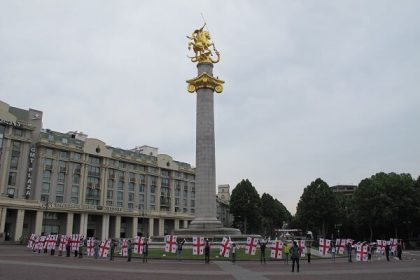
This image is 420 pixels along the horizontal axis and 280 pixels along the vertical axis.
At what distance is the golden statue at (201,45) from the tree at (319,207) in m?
53.6

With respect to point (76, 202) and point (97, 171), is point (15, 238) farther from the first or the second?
point (97, 171)

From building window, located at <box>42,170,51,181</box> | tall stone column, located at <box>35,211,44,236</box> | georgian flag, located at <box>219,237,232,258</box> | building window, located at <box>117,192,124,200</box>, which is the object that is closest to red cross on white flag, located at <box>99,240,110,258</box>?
georgian flag, located at <box>219,237,232,258</box>

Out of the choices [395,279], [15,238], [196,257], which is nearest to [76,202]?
[15,238]

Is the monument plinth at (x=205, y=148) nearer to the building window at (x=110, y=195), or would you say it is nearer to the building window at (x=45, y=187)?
the building window at (x=45, y=187)

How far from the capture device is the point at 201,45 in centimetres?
6512

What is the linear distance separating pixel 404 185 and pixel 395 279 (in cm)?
6846

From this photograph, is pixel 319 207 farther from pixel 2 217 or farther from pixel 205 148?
pixel 2 217

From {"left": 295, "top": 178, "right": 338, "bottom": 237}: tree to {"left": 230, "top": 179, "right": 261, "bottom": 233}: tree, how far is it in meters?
13.6

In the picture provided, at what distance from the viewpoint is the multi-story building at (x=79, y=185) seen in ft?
287

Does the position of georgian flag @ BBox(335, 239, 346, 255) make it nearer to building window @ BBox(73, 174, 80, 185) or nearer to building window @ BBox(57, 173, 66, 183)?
building window @ BBox(57, 173, 66, 183)

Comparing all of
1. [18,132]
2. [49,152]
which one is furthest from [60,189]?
[18,132]

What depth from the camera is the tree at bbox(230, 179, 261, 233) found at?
114m

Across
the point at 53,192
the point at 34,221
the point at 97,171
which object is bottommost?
the point at 34,221

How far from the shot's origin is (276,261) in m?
41.6
